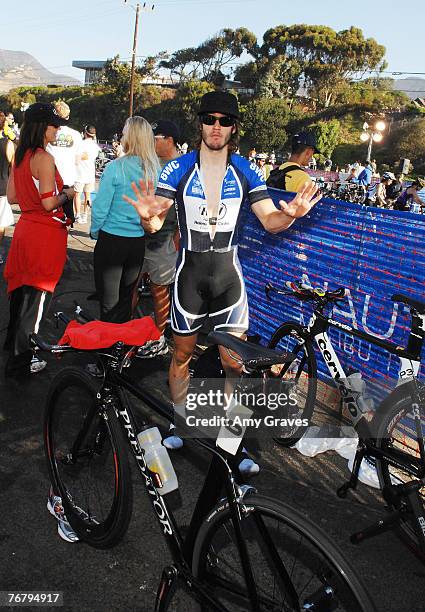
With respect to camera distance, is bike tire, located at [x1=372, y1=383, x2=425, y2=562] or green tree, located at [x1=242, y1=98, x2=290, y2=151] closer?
bike tire, located at [x1=372, y1=383, x2=425, y2=562]

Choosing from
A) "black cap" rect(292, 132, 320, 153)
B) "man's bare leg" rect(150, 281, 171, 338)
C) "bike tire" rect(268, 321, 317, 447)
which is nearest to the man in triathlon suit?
"bike tire" rect(268, 321, 317, 447)

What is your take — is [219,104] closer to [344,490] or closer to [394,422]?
[394,422]

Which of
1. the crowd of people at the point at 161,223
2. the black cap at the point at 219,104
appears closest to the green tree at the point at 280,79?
the crowd of people at the point at 161,223

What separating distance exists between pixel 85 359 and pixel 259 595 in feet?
11.9

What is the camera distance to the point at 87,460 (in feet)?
9.46

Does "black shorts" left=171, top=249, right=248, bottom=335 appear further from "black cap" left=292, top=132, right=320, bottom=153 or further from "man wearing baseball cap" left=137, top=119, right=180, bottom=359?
"black cap" left=292, top=132, right=320, bottom=153

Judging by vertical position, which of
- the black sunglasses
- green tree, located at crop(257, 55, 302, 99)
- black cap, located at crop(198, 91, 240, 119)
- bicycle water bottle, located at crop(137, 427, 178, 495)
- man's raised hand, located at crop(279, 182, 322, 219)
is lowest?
bicycle water bottle, located at crop(137, 427, 178, 495)

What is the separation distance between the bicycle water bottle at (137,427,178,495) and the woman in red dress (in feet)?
8.56

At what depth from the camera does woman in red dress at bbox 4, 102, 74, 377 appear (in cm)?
436

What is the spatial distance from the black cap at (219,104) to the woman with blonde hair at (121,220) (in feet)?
3.85

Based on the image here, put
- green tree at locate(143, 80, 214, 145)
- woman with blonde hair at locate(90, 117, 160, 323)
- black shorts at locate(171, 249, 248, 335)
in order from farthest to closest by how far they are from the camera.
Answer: green tree at locate(143, 80, 214, 145) → woman with blonde hair at locate(90, 117, 160, 323) → black shorts at locate(171, 249, 248, 335)

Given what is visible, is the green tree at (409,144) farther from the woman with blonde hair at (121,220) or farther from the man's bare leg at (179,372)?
the man's bare leg at (179,372)

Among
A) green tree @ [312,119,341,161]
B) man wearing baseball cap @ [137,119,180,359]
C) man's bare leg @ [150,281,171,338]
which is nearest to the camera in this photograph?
man wearing baseball cap @ [137,119,180,359]

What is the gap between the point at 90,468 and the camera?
2.88m
